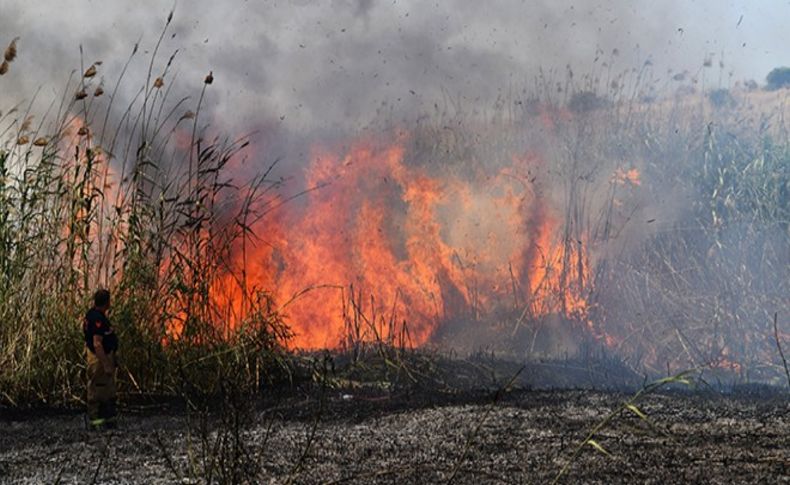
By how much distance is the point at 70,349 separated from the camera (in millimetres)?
5973

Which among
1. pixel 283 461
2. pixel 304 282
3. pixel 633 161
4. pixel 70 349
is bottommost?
pixel 283 461

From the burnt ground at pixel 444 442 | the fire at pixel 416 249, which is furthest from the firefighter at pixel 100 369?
the fire at pixel 416 249

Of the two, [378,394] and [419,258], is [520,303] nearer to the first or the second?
[419,258]

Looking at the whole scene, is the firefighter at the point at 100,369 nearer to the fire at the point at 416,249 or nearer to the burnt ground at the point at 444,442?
the burnt ground at the point at 444,442

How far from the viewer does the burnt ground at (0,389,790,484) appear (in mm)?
3777

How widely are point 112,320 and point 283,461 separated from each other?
234 centimetres

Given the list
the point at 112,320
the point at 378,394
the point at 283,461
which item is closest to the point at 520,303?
the point at 378,394

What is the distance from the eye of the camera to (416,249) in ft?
33.2

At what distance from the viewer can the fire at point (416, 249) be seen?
9398 mm

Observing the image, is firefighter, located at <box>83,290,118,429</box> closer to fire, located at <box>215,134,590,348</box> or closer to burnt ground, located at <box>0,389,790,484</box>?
burnt ground, located at <box>0,389,790,484</box>

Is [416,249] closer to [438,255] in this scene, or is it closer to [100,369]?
[438,255]

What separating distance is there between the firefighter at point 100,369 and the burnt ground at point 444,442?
0.13m

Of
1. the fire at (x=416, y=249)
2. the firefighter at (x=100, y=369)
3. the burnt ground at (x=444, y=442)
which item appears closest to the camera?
the burnt ground at (x=444, y=442)

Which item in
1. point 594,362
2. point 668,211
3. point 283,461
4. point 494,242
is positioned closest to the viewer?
point 283,461
